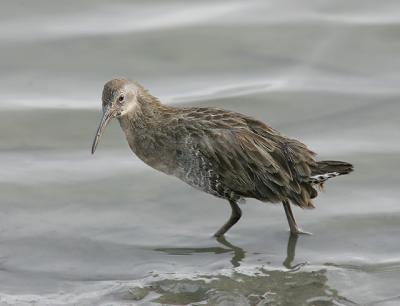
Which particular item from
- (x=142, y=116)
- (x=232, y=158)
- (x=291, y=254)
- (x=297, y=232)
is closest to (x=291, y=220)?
(x=297, y=232)

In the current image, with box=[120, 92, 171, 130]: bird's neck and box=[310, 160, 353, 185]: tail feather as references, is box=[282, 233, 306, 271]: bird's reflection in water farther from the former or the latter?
box=[120, 92, 171, 130]: bird's neck

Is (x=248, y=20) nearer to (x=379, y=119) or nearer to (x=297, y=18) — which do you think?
(x=297, y=18)

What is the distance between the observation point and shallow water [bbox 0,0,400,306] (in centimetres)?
850

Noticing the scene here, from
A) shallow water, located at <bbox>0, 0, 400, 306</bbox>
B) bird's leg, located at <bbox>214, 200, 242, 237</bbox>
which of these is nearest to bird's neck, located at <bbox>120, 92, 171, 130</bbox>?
shallow water, located at <bbox>0, 0, 400, 306</bbox>

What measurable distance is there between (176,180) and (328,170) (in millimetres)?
1873

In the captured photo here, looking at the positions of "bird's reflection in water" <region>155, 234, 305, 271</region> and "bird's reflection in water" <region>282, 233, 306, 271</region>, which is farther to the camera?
"bird's reflection in water" <region>155, 234, 305, 271</region>

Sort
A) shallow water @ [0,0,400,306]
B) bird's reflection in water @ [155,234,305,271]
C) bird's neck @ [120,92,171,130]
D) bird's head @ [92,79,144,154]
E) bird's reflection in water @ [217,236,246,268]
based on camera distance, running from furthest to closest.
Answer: bird's neck @ [120,92,171,130], bird's head @ [92,79,144,154], bird's reflection in water @ [155,234,305,271], bird's reflection in water @ [217,236,246,268], shallow water @ [0,0,400,306]

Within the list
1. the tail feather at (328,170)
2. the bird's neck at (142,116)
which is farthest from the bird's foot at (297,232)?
the bird's neck at (142,116)

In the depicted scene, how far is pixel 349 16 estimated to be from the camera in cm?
1386

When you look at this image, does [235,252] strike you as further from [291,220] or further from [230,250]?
[291,220]

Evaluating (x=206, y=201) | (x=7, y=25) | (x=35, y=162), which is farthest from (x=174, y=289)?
(x=7, y=25)

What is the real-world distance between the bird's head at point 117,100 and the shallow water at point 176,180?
3.17 feet

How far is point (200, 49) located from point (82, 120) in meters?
2.16

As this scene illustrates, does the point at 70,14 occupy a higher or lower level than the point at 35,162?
higher
